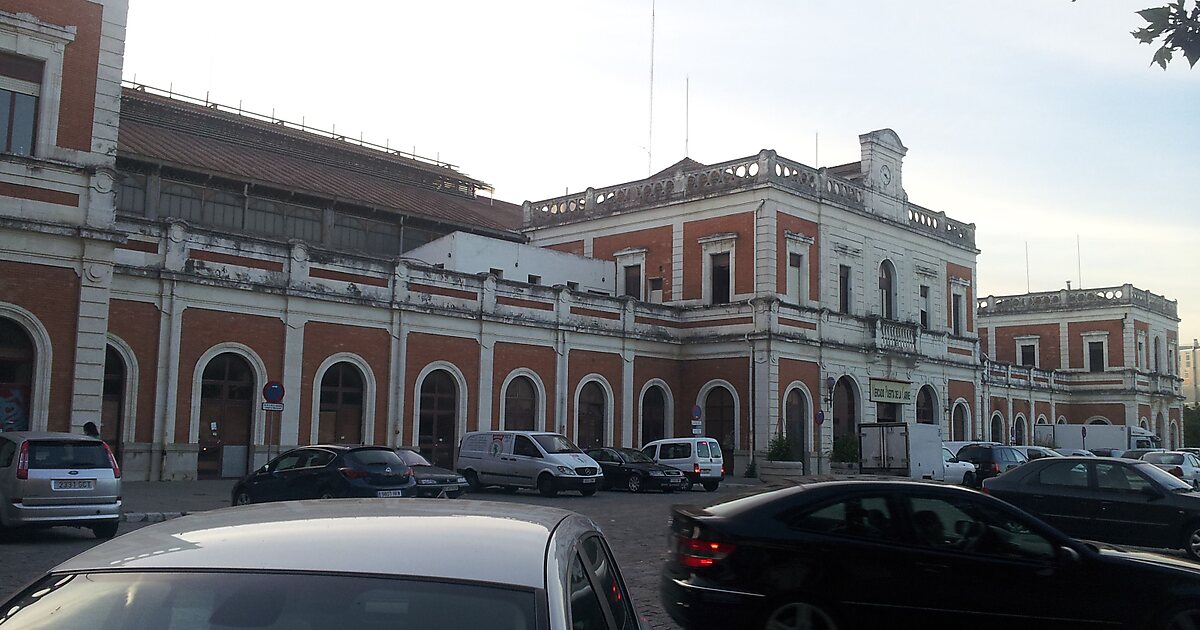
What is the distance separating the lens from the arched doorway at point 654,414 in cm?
3953

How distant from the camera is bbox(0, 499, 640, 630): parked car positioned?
2760 millimetres

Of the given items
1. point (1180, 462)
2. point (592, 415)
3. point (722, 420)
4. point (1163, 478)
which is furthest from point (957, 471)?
point (1163, 478)

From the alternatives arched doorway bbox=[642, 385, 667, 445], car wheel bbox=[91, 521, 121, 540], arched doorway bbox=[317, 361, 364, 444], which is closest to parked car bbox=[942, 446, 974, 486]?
arched doorway bbox=[642, 385, 667, 445]

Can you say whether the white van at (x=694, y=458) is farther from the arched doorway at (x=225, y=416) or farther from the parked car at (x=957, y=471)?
the arched doorway at (x=225, y=416)

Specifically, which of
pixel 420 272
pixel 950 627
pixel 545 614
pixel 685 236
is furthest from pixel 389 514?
pixel 685 236

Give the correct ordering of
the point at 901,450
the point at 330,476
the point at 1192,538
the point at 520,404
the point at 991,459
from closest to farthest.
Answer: the point at 1192,538
the point at 330,476
the point at 991,459
the point at 901,450
the point at 520,404

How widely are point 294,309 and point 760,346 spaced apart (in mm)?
17653

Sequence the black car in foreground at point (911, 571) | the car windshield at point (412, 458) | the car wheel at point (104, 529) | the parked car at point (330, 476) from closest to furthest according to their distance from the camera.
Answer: the black car in foreground at point (911, 571), the car wheel at point (104, 529), the parked car at point (330, 476), the car windshield at point (412, 458)

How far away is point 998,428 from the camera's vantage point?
58.4 meters

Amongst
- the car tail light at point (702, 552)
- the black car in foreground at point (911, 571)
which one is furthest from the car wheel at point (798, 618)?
the car tail light at point (702, 552)

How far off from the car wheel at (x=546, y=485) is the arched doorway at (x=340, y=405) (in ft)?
22.4

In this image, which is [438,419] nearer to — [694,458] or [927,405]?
[694,458]

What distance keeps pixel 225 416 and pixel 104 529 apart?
1167 cm

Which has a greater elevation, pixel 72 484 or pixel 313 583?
pixel 313 583
